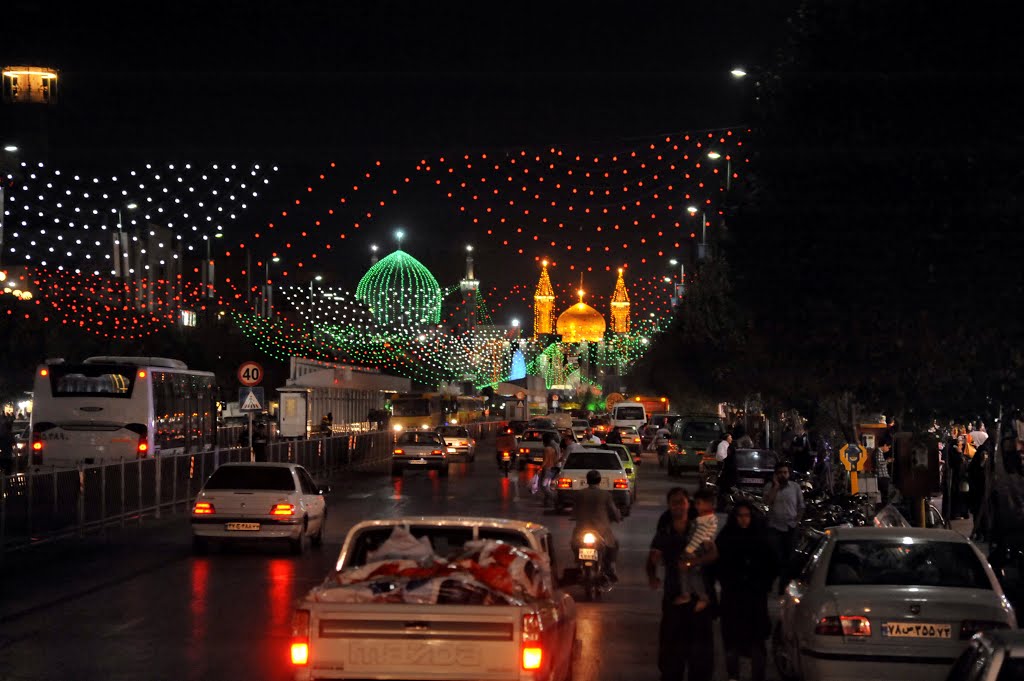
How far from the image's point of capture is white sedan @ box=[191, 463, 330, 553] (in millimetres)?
22453

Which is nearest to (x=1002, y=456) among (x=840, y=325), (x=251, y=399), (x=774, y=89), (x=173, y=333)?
(x=840, y=325)

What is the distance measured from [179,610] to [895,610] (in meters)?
8.54

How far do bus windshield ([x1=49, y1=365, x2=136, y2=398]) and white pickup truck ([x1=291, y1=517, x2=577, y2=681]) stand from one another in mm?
26131

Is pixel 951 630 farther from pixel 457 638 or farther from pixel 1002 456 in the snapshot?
pixel 1002 456

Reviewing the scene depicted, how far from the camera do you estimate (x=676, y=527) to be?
11992 millimetres

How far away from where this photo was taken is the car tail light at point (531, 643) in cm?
831

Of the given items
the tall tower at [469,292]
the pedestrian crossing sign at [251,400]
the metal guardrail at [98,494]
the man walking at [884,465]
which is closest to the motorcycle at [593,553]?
the metal guardrail at [98,494]

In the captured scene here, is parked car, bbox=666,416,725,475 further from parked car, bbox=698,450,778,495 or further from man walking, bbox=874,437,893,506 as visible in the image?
parked car, bbox=698,450,778,495

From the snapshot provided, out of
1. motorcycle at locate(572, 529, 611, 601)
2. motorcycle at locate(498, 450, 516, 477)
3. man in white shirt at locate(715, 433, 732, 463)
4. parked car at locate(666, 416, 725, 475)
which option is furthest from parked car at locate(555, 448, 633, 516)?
parked car at locate(666, 416, 725, 475)

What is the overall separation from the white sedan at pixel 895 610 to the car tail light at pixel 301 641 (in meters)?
4.04

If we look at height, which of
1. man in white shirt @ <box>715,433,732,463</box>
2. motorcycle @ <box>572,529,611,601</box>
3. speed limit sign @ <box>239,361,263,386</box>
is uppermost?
speed limit sign @ <box>239,361,263,386</box>

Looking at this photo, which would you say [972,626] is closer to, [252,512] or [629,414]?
[252,512]

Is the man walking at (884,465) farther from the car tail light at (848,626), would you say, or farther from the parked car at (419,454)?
the car tail light at (848,626)

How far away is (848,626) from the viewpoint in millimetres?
10438
